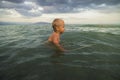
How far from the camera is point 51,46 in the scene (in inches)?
239

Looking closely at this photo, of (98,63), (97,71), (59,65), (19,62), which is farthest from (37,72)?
(98,63)

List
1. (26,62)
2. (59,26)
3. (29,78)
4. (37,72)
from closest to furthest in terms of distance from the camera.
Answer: (29,78) < (37,72) < (26,62) < (59,26)

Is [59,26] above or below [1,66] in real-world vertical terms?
above

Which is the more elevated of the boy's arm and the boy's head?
the boy's head

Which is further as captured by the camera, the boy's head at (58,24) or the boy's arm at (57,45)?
the boy's head at (58,24)

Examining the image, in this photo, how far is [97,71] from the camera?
3.74 m

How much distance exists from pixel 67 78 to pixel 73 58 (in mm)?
1599

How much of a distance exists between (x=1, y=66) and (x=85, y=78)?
254 centimetres

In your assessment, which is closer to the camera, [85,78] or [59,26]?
[85,78]

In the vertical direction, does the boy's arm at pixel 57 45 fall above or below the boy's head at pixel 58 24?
below

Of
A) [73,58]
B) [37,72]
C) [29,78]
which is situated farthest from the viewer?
[73,58]

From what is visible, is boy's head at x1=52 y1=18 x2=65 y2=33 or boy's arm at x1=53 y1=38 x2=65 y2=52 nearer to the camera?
boy's arm at x1=53 y1=38 x2=65 y2=52

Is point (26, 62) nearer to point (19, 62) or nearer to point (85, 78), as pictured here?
point (19, 62)

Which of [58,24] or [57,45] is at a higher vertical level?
[58,24]
